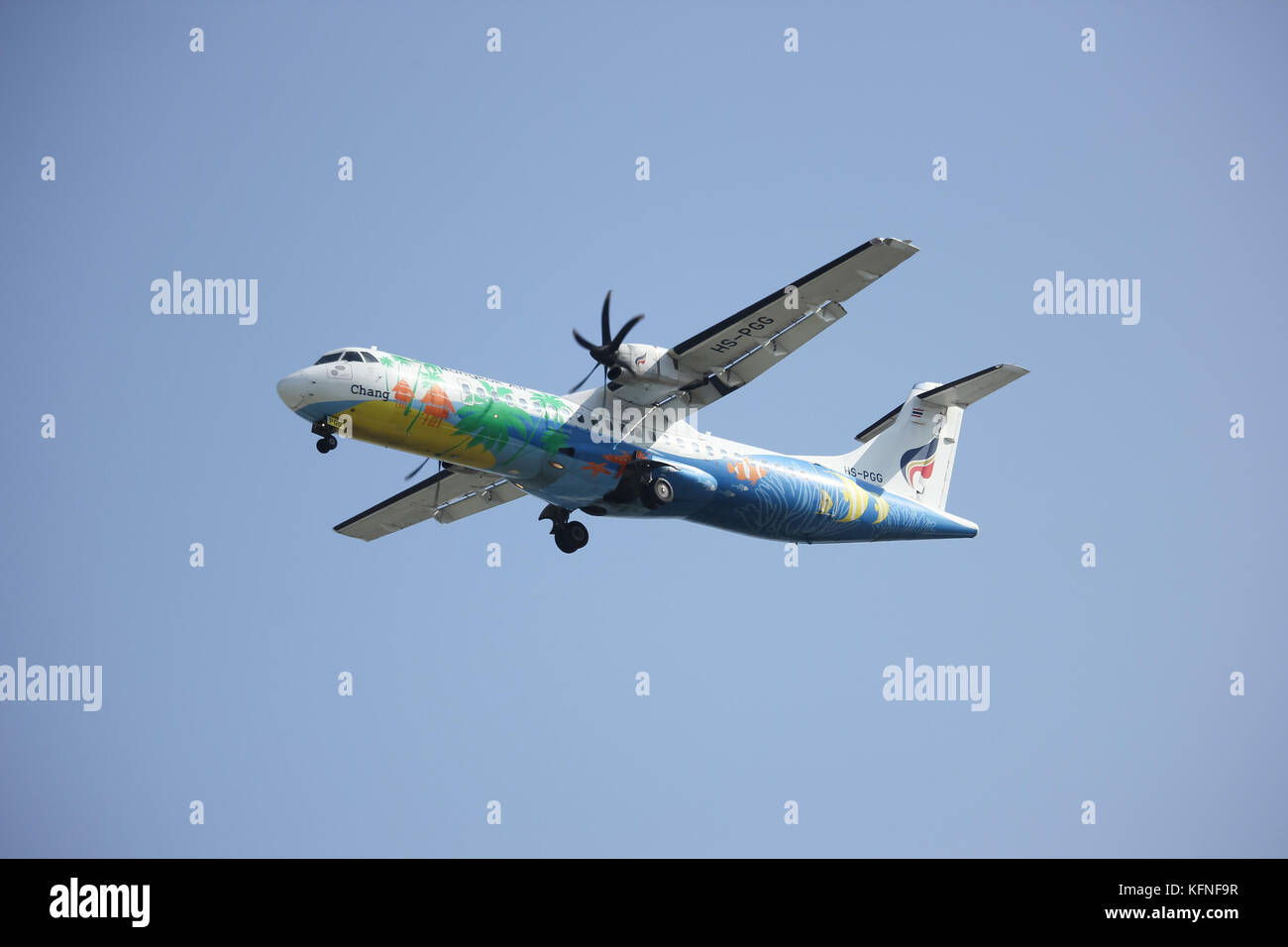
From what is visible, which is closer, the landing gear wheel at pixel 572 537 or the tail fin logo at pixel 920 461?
the landing gear wheel at pixel 572 537

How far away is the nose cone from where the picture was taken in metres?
19.1

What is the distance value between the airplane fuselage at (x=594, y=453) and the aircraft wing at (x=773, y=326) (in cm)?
101

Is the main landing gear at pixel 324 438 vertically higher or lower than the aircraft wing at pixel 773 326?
lower

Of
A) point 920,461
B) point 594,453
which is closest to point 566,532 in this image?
point 594,453

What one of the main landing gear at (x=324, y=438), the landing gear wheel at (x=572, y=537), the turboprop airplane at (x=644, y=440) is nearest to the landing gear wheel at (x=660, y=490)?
the turboprop airplane at (x=644, y=440)

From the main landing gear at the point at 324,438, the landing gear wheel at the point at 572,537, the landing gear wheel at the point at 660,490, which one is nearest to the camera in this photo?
the main landing gear at the point at 324,438

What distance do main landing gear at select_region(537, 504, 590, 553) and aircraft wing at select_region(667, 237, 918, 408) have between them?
2.86 m

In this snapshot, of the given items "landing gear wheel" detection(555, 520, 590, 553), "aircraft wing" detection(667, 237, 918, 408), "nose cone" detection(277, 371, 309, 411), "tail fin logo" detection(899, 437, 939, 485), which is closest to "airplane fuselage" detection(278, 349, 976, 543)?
"nose cone" detection(277, 371, 309, 411)

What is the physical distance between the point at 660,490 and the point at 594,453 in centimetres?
122

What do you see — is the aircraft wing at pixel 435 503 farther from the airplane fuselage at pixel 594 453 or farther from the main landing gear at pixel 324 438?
the main landing gear at pixel 324 438

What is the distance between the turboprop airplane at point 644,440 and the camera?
1973 centimetres

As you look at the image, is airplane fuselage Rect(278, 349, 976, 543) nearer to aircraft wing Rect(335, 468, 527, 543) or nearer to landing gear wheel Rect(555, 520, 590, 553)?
landing gear wheel Rect(555, 520, 590, 553)

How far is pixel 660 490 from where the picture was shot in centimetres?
2167
